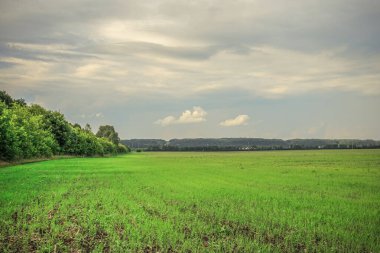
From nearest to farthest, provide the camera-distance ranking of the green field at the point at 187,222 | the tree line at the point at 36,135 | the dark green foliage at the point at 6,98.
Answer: the green field at the point at 187,222, the tree line at the point at 36,135, the dark green foliage at the point at 6,98

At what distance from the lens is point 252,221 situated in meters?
13.8

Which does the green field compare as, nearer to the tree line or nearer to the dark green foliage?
the tree line

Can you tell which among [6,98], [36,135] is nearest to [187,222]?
[36,135]

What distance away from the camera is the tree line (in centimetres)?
5300

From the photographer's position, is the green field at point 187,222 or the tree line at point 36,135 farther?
the tree line at point 36,135

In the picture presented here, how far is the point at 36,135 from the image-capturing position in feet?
237

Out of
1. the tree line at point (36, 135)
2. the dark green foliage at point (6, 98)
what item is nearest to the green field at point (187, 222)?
the tree line at point (36, 135)

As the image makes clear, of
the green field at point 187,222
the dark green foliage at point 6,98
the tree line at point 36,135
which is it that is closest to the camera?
the green field at point 187,222

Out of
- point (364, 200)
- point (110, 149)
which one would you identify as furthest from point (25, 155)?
point (110, 149)

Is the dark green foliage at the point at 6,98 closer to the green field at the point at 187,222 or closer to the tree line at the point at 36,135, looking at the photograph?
the tree line at the point at 36,135

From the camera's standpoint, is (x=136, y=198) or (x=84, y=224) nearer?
(x=84, y=224)

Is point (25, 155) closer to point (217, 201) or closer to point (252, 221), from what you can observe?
point (217, 201)

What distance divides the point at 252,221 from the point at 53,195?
11864 millimetres

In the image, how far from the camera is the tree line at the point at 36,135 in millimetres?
53003
